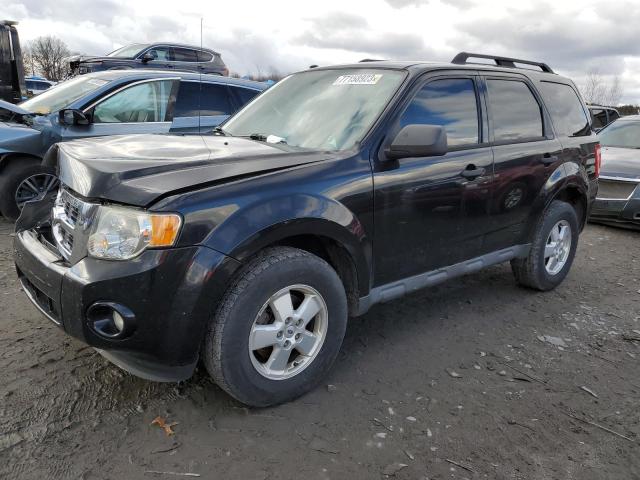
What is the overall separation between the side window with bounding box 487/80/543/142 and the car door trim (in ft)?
2.83

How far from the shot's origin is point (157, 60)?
41.6ft

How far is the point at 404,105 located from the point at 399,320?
1599 mm

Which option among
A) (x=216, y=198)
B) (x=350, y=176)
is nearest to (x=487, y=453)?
(x=350, y=176)

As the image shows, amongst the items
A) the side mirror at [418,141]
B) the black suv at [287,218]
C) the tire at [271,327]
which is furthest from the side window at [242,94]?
the tire at [271,327]

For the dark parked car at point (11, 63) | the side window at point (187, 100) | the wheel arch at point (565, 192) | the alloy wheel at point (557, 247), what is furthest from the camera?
the dark parked car at point (11, 63)

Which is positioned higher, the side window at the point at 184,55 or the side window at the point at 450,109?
the side window at the point at 184,55

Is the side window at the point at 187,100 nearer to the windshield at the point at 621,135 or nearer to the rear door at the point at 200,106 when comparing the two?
the rear door at the point at 200,106

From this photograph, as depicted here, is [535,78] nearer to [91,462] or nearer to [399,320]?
[399,320]

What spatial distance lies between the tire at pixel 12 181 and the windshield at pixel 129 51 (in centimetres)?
817

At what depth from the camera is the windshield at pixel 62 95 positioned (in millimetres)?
6211

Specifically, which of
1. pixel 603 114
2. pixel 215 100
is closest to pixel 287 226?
pixel 215 100

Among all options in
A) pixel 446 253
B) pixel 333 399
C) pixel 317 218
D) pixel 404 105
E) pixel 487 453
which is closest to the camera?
pixel 487 453

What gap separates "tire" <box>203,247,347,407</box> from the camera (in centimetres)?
245

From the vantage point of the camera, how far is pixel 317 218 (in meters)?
2.67
